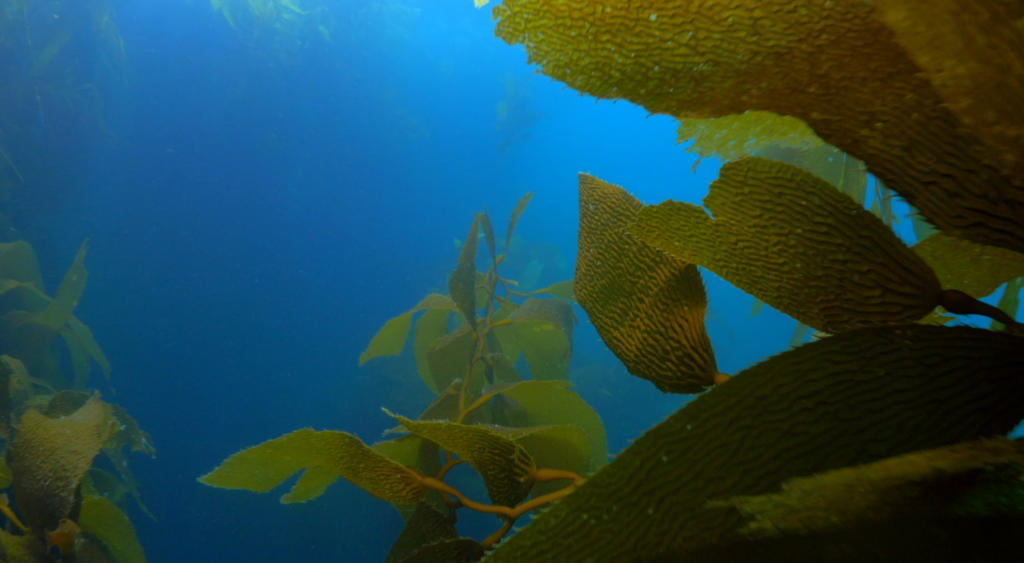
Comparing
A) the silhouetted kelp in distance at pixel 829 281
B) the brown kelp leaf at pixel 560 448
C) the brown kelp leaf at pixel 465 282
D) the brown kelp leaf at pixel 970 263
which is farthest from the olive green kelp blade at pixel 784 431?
the brown kelp leaf at pixel 465 282

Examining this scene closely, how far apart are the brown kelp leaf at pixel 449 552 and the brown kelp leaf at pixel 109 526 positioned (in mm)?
638

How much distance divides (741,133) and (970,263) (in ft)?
0.46

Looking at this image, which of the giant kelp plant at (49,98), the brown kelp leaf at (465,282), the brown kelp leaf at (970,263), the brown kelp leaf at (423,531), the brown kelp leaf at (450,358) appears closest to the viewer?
the brown kelp leaf at (970,263)

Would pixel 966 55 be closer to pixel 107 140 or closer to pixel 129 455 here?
pixel 129 455

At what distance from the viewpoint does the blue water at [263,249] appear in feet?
10.1

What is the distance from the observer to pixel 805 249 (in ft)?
0.59

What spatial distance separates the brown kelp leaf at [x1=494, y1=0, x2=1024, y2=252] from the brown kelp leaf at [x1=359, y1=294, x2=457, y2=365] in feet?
1.86

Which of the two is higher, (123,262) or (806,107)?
(123,262)

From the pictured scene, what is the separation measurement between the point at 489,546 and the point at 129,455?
13.1 ft

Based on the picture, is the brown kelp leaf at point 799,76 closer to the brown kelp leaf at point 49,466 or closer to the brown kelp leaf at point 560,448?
the brown kelp leaf at point 560,448

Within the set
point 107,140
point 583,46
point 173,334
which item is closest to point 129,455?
point 173,334

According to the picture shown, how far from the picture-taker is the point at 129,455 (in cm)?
304

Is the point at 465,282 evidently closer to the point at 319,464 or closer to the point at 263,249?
the point at 319,464

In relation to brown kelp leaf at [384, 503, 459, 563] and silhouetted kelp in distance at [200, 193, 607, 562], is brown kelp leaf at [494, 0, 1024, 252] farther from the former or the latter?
brown kelp leaf at [384, 503, 459, 563]
